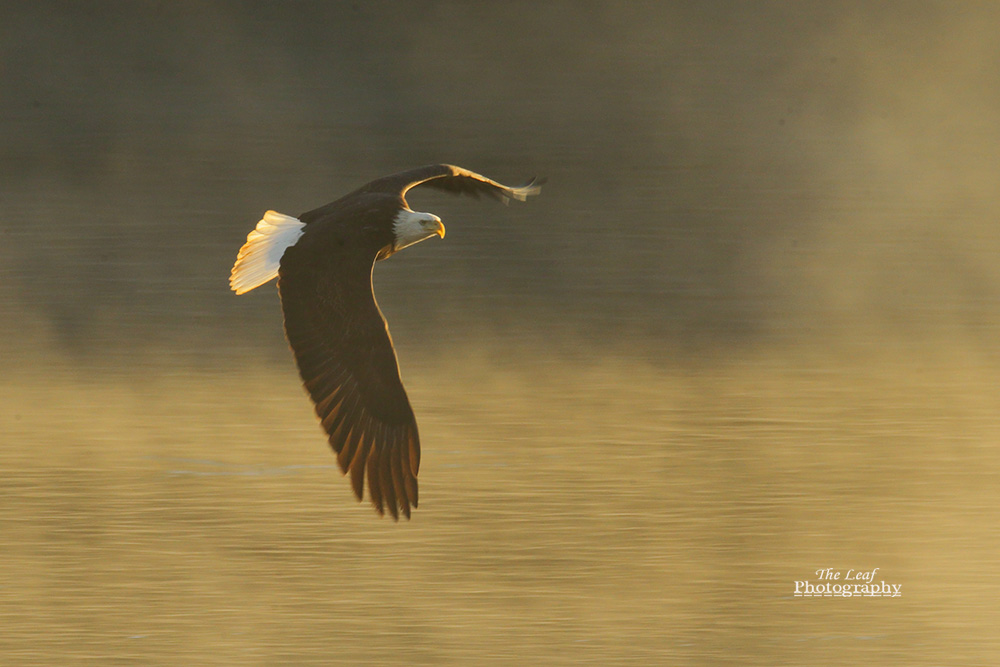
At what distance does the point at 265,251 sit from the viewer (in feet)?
21.6

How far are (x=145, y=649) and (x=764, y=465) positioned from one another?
10.5ft

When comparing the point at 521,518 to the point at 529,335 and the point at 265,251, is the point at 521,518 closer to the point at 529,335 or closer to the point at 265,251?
the point at 265,251

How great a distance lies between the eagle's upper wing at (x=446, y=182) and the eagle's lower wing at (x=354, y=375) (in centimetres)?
70

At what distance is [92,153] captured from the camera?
14.8 metres

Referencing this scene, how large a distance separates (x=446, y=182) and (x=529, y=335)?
324 centimetres

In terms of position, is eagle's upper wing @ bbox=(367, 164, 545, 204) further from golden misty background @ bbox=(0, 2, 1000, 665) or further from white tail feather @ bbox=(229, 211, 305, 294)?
golden misty background @ bbox=(0, 2, 1000, 665)

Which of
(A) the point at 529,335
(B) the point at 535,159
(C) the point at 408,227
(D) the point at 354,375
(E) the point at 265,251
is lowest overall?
(D) the point at 354,375

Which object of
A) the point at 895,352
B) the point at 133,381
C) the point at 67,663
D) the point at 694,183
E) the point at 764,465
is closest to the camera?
the point at 67,663

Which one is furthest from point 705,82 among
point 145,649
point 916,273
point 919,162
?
point 145,649

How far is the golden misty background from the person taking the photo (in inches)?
267

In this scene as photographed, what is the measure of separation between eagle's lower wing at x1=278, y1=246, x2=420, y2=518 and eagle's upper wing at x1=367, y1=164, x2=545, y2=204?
27.5 inches

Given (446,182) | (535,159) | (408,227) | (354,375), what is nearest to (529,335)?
(446,182)

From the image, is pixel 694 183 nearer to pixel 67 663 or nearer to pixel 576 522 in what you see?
pixel 576 522

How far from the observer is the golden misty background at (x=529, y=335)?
677 centimetres
